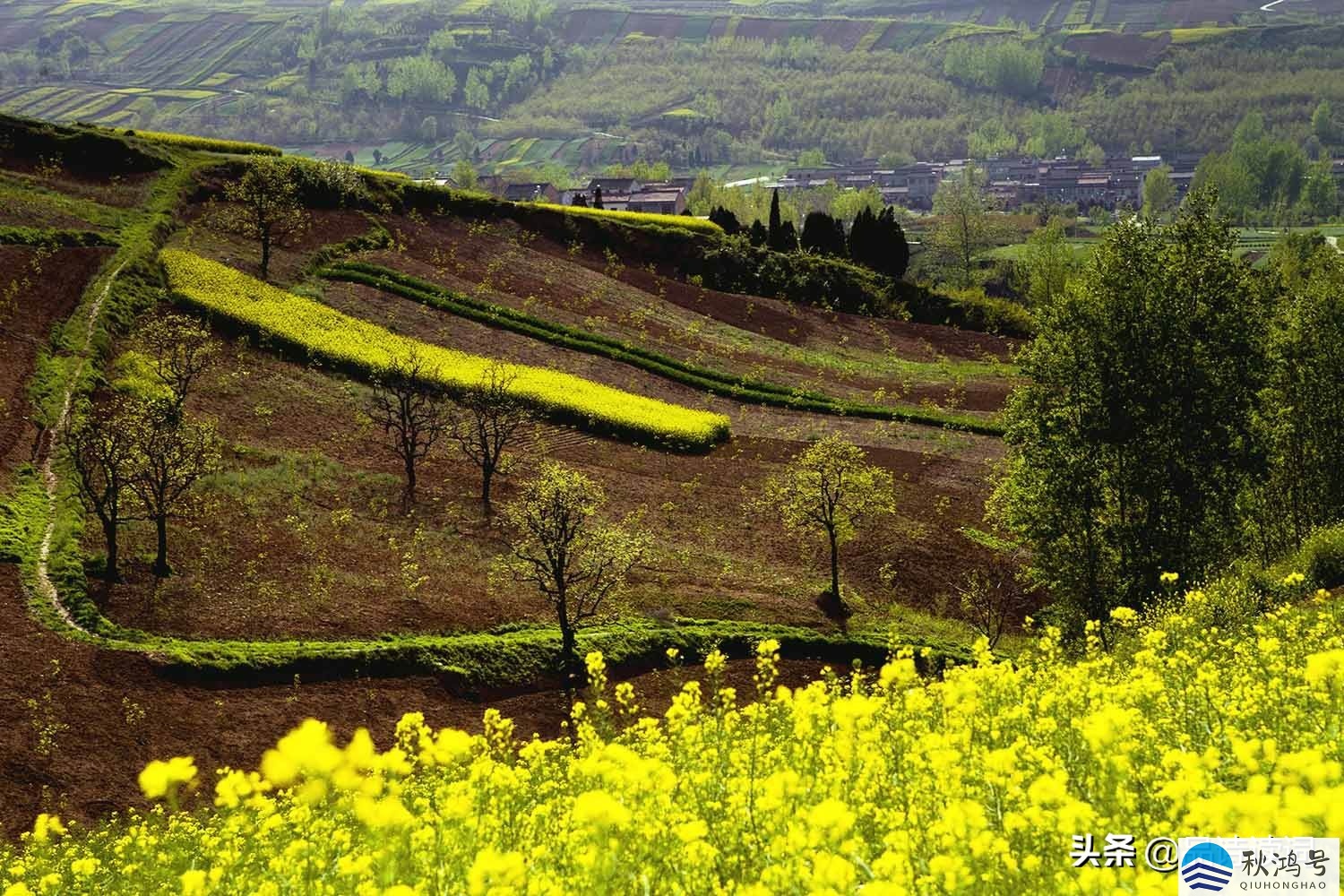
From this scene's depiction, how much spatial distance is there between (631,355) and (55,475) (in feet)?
104

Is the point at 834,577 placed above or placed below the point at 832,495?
below

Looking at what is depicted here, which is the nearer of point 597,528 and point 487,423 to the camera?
point 597,528

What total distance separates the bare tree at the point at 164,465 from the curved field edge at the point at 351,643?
227 cm

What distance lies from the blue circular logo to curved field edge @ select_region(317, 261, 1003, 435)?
162 ft

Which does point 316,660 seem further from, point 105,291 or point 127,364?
point 105,291

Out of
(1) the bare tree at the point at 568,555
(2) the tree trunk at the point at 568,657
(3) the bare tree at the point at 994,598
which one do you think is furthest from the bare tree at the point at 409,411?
(3) the bare tree at the point at 994,598

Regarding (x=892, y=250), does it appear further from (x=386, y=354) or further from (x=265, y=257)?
(x=265, y=257)

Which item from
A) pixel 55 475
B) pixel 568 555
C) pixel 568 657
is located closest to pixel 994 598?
pixel 568 555

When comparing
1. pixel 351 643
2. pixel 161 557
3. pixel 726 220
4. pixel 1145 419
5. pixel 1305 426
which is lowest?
pixel 351 643

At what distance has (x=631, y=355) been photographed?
59719mm

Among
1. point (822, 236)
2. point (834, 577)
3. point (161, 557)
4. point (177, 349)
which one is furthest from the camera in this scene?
point (822, 236)

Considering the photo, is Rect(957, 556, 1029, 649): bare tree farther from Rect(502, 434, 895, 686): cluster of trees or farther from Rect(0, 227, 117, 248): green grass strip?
Rect(0, 227, 117, 248): green grass strip

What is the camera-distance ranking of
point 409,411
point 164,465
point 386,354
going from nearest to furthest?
point 164,465, point 409,411, point 386,354

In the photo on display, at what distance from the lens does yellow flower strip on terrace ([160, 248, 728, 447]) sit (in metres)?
49.0
